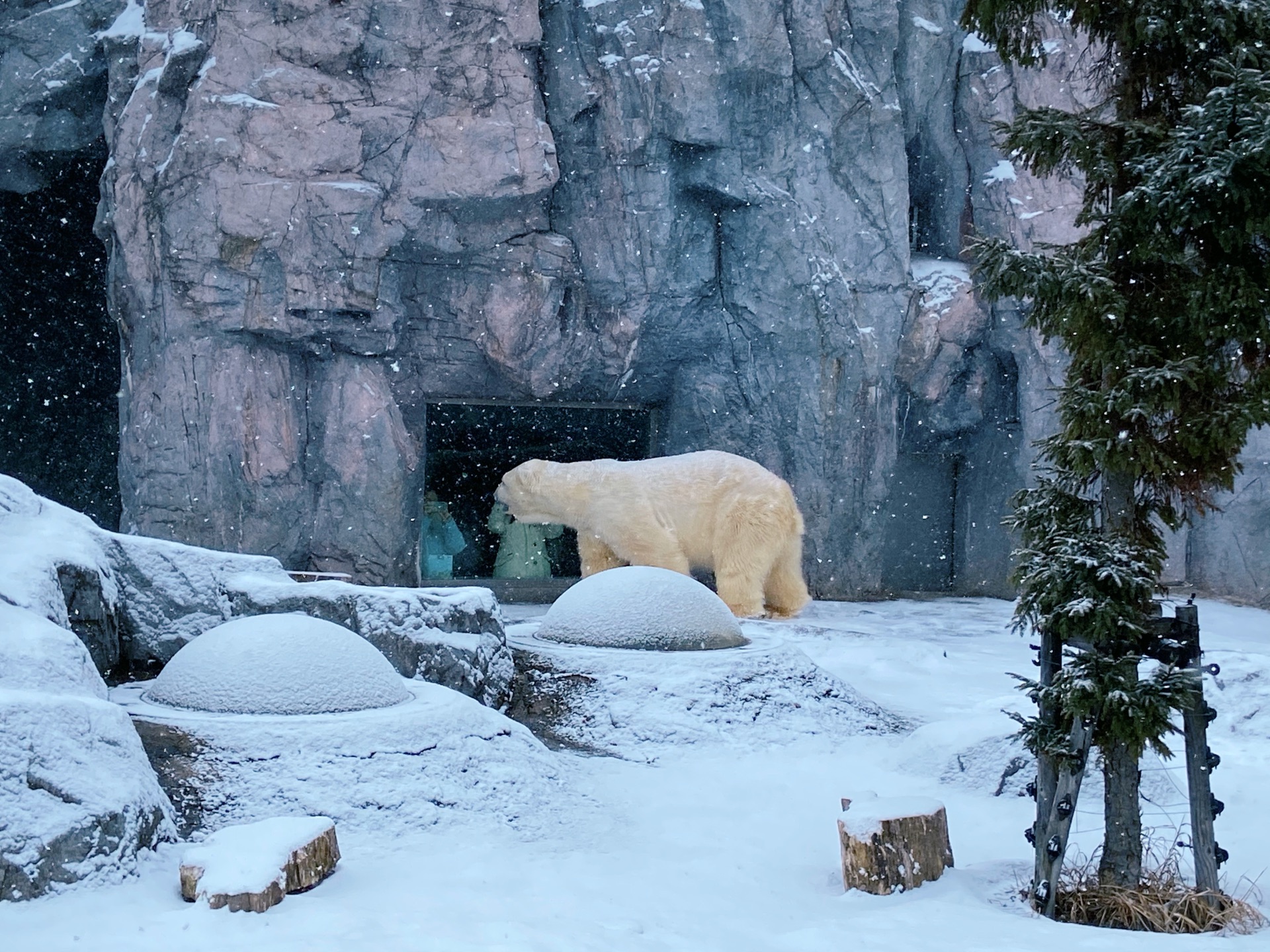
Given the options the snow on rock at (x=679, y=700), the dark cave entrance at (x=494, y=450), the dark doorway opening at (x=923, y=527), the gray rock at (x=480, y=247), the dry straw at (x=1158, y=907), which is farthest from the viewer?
the dark cave entrance at (x=494, y=450)

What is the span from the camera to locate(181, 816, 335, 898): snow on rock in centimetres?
318

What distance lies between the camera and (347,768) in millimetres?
4215

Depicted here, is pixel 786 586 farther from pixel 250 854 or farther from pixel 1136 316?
pixel 250 854

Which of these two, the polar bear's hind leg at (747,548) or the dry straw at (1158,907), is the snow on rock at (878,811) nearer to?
the dry straw at (1158,907)

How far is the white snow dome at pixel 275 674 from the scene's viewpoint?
14.7 ft

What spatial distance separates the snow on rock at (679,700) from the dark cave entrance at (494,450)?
8.03m

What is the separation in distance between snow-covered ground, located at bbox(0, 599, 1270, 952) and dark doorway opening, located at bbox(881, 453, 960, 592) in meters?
7.59

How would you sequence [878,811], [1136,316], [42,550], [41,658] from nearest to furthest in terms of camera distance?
[1136,316], [878,811], [41,658], [42,550]

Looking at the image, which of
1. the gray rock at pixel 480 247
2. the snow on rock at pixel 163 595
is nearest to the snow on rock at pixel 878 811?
the snow on rock at pixel 163 595

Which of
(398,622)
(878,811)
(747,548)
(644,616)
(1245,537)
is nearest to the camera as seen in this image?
(878,811)

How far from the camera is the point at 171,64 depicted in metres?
10.4

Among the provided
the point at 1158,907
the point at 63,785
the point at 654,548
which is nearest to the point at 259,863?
the point at 63,785

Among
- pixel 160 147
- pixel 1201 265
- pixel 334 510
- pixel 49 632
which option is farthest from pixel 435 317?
pixel 1201 265

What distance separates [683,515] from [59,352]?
980cm
